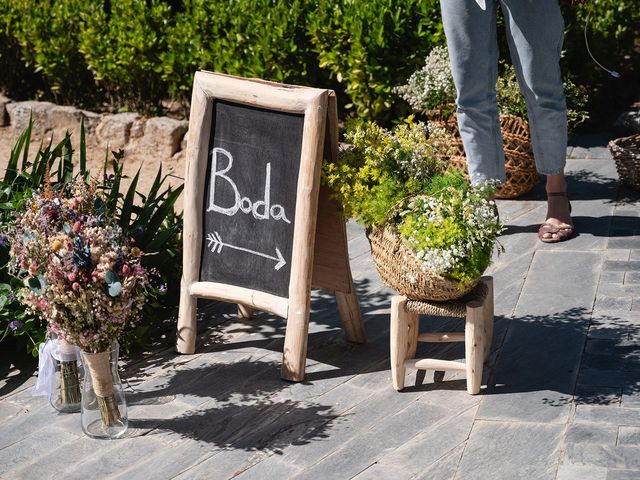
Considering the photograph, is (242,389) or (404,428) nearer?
(404,428)

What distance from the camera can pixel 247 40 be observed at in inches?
270

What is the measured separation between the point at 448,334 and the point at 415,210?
526 millimetres

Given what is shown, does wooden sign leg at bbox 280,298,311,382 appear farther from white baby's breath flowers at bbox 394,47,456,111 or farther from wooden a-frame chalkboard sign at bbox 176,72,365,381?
white baby's breath flowers at bbox 394,47,456,111

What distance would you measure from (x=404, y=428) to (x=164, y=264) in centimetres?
160

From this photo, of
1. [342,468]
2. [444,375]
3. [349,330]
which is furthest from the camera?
[349,330]

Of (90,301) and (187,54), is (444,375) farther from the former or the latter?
(187,54)

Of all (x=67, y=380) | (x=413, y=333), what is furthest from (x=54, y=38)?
(x=413, y=333)

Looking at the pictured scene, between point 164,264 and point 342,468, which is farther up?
point 164,264

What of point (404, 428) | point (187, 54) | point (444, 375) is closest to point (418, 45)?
point (187, 54)

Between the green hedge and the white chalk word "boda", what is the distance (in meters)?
2.43

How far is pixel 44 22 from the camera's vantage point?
8.05 metres

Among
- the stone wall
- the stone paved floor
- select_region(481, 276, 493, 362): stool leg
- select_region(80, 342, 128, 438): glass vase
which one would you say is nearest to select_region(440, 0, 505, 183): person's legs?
the stone paved floor

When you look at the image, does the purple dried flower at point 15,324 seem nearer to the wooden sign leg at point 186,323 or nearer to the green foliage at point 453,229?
the wooden sign leg at point 186,323

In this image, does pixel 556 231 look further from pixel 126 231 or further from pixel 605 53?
pixel 126 231
